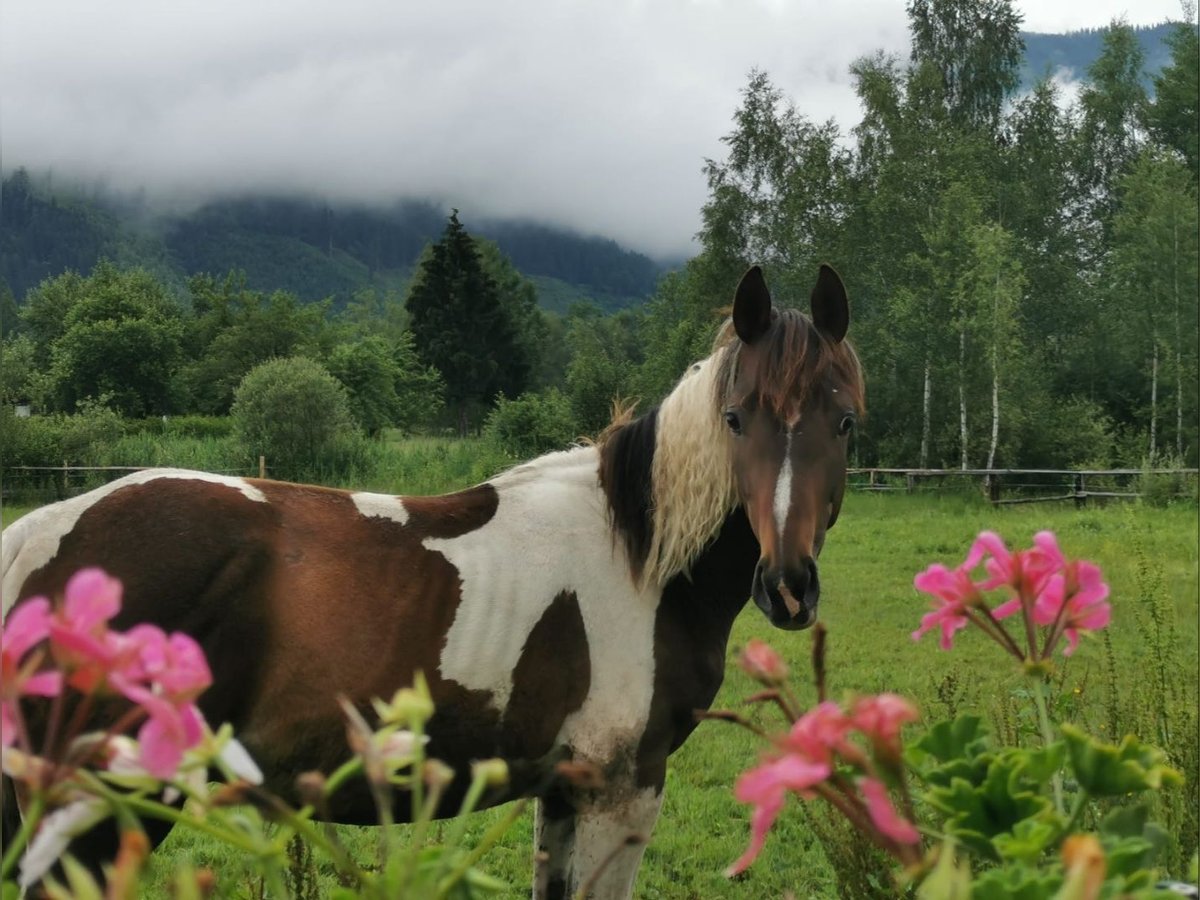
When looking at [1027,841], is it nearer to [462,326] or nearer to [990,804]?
[990,804]

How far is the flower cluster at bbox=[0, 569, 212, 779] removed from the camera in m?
0.42

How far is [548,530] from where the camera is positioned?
2.34 meters

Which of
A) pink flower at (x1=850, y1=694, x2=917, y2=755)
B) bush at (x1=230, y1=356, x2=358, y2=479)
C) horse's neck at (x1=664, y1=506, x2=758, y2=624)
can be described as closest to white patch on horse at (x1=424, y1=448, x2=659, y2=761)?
horse's neck at (x1=664, y1=506, x2=758, y2=624)

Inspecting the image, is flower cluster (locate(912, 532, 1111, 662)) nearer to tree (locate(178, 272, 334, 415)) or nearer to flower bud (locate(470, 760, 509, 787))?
flower bud (locate(470, 760, 509, 787))

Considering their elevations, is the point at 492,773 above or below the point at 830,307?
below

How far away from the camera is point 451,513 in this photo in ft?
7.63

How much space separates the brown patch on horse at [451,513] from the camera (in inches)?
89.7

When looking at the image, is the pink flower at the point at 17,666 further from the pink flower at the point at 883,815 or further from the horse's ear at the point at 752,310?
the horse's ear at the point at 752,310

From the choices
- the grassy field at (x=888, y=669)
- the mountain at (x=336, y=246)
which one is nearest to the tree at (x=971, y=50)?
the grassy field at (x=888, y=669)

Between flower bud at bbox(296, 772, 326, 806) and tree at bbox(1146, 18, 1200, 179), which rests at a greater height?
tree at bbox(1146, 18, 1200, 179)

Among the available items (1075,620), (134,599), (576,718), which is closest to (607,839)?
(576,718)

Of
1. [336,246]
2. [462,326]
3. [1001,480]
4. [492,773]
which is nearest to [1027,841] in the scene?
[492,773]

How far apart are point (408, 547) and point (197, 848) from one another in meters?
2.87

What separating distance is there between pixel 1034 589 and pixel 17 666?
1.89ft
